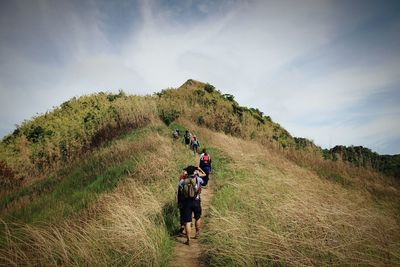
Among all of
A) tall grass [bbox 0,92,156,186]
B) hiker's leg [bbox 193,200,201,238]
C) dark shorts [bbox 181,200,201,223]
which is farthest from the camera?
tall grass [bbox 0,92,156,186]

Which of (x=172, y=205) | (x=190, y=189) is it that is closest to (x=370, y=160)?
(x=172, y=205)

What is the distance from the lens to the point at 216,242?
612cm

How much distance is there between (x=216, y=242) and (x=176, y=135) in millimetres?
14690

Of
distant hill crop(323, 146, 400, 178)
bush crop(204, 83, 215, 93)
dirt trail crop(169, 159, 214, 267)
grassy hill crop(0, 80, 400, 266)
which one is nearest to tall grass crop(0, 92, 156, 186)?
grassy hill crop(0, 80, 400, 266)

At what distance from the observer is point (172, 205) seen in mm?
8773

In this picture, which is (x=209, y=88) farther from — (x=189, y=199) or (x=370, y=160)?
(x=189, y=199)

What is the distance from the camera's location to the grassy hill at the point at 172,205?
16.0ft

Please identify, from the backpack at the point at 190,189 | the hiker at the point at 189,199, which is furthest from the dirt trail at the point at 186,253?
the backpack at the point at 190,189

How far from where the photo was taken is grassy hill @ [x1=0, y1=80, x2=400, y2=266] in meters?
4.87

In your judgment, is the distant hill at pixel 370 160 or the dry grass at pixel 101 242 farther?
the distant hill at pixel 370 160

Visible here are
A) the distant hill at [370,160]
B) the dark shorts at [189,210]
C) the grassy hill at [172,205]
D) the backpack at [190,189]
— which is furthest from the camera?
the distant hill at [370,160]

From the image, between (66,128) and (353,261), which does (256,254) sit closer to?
(353,261)

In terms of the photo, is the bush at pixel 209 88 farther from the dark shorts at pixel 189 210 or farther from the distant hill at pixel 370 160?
the dark shorts at pixel 189 210

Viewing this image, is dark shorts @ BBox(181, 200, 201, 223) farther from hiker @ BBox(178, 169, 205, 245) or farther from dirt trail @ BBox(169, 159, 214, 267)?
dirt trail @ BBox(169, 159, 214, 267)
